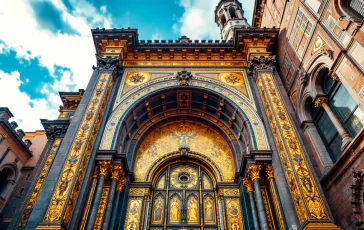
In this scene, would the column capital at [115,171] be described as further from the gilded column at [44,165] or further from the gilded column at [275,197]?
the gilded column at [275,197]

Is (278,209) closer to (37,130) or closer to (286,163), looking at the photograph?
(286,163)

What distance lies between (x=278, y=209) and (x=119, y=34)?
12804 mm

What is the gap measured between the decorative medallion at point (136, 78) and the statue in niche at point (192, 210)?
7.08 metres

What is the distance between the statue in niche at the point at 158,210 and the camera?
1163 cm

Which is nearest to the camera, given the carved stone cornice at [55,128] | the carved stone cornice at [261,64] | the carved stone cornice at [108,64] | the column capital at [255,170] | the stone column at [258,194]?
the stone column at [258,194]

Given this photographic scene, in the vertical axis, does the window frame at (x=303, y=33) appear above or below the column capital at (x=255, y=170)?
above

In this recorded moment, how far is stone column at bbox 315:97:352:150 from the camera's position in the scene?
28.9ft

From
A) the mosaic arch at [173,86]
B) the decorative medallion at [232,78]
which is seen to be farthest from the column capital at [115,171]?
the decorative medallion at [232,78]

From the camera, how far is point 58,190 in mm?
8578

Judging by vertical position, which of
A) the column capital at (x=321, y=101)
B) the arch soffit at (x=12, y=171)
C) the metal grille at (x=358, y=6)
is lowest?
the column capital at (x=321, y=101)

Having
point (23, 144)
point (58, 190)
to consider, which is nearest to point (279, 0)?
point (58, 190)

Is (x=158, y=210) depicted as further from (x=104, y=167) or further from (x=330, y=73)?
(x=330, y=73)

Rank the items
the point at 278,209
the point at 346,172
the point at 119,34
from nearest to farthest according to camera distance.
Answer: the point at 346,172, the point at 278,209, the point at 119,34

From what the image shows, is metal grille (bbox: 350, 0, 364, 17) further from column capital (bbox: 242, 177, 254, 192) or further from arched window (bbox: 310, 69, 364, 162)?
column capital (bbox: 242, 177, 254, 192)
